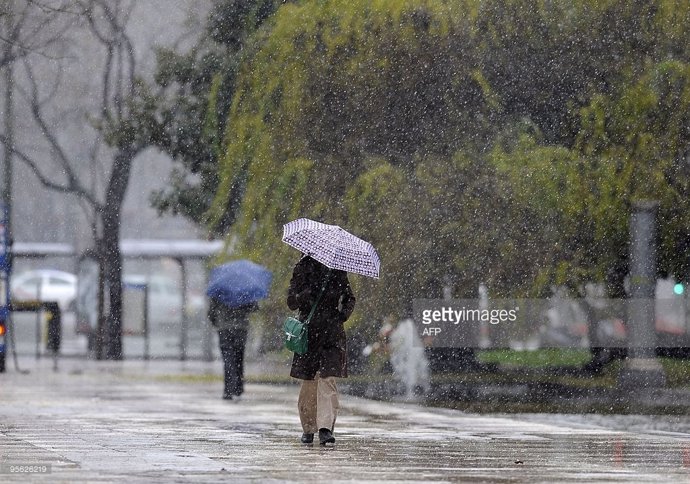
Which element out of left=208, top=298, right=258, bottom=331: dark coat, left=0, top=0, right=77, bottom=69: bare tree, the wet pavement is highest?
left=0, top=0, right=77, bottom=69: bare tree

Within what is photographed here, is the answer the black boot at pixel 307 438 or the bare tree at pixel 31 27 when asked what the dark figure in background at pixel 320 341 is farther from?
the bare tree at pixel 31 27

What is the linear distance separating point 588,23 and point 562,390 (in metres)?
4.75

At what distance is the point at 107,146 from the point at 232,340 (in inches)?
387

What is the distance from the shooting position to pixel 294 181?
21562 millimetres

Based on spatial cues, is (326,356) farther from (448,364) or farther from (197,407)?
(448,364)

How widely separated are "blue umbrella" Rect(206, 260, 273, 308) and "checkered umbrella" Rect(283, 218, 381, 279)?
7.19m

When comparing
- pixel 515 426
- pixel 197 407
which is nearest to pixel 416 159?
pixel 197 407

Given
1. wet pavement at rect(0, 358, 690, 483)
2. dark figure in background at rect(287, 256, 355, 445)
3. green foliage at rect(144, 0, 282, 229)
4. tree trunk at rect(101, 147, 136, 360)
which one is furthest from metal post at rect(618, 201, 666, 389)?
tree trunk at rect(101, 147, 136, 360)

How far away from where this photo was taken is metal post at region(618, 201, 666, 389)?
20.1 metres

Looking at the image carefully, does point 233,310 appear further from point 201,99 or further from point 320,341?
point 320,341

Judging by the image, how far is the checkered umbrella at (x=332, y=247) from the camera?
38.5 ft

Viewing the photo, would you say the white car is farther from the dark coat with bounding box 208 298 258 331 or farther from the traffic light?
the dark coat with bounding box 208 298 258 331

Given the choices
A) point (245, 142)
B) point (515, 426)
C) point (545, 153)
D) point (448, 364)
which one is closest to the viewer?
point (515, 426)

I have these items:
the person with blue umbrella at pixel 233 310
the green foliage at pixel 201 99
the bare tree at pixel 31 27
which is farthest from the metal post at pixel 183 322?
the person with blue umbrella at pixel 233 310
